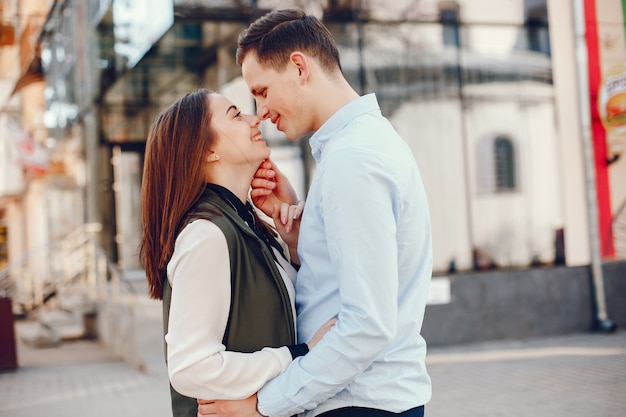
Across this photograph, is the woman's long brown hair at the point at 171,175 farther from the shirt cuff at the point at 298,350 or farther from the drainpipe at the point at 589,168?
the drainpipe at the point at 589,168

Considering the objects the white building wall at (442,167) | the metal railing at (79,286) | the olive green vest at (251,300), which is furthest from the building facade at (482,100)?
the olive green vest at (251,300)

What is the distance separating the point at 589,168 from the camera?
1204cm

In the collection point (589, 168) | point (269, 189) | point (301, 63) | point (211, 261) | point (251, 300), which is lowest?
point (251, 300)

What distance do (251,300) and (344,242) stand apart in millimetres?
340

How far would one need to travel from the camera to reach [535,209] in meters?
12.1

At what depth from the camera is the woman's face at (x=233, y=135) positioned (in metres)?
2.37

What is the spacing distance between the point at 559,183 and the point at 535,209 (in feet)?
1.72

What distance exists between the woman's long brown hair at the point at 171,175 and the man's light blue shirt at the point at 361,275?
1.09ft

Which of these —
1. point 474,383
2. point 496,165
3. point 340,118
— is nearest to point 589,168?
point 496,165

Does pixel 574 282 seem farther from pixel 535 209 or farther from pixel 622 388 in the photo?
Result: pixel 622 388

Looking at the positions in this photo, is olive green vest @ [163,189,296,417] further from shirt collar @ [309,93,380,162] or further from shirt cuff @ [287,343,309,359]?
shirt collar @ [309,93,380,162]

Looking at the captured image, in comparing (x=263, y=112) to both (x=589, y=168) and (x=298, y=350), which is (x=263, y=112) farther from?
(x=589, y=168)

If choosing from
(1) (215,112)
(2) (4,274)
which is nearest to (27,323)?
(2) (4,274)

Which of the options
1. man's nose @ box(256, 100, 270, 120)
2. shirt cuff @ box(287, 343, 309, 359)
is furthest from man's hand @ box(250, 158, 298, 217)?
shirt cuff @ box(287, 343, 309, 359)
